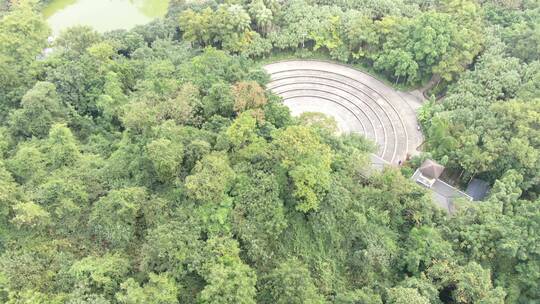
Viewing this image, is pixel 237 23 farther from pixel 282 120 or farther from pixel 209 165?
pixel 209 165

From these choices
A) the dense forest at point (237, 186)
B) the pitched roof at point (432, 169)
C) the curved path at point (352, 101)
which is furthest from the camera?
the curved path at point (352, 101)

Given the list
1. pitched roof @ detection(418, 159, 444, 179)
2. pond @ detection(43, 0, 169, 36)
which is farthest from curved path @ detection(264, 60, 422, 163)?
pond @ detection(43, 0, 169, 36)

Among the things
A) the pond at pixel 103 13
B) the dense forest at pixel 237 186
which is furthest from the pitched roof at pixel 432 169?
the pond at pixel 103 13

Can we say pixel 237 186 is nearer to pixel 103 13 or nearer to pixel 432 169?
pixel 432 169

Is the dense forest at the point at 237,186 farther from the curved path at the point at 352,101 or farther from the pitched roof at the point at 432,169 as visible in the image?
the curved path at the point at 352,101

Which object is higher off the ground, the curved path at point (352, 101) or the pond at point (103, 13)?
the pond at point (103, 13)

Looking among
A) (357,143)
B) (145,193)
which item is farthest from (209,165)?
(357,143)

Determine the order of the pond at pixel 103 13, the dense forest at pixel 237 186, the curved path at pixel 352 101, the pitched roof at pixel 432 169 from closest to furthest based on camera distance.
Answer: the dense forest at pixel 237 186, the pitched roof at pixel 432 169, the curved path at pixel 352 101, the pond at pixel 103 13
